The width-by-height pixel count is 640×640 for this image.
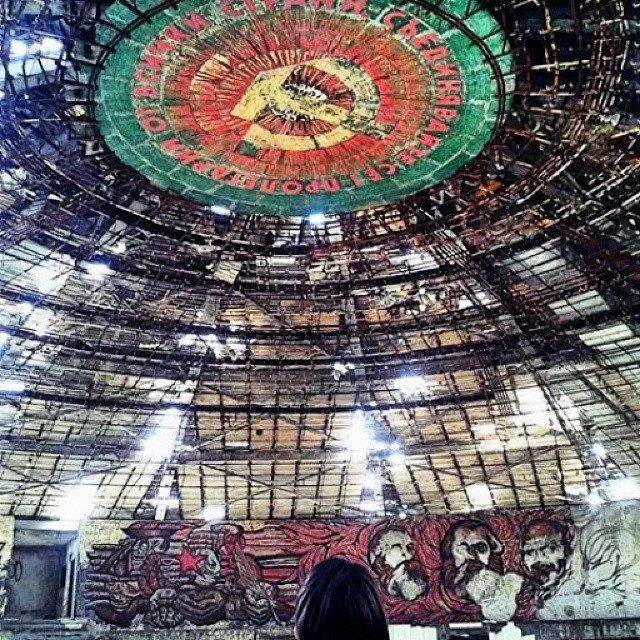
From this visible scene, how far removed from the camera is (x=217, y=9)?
13.5m

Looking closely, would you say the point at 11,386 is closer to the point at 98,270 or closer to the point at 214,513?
the point at 98,270

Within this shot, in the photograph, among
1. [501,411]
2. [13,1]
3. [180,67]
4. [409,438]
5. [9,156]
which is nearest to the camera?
[13,1]

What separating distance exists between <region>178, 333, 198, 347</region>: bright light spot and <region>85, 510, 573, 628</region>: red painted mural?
29.7 feet

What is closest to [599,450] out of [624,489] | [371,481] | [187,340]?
[624,489]

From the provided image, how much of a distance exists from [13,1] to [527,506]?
86.1 feet

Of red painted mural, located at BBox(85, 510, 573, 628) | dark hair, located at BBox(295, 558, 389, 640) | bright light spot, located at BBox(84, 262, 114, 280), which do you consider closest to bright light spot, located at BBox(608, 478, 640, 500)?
red painted mural, located at BBox(85, 510, 573, 628)

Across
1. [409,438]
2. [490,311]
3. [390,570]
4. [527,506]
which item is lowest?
[390,570]

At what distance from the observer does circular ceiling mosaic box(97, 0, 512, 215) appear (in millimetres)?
13727

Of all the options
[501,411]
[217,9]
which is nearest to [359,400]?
[501,411]

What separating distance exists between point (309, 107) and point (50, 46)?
193 inches

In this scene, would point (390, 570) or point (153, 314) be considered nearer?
point (153, 314)

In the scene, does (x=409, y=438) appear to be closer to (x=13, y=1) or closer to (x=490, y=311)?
(x=490, y=311)

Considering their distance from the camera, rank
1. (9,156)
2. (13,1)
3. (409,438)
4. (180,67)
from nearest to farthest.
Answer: (13,1)
(180,67)
(9,156)
(409,438)

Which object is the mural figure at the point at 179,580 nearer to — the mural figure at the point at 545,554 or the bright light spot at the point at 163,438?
the bright light spot at the point at 163,438
